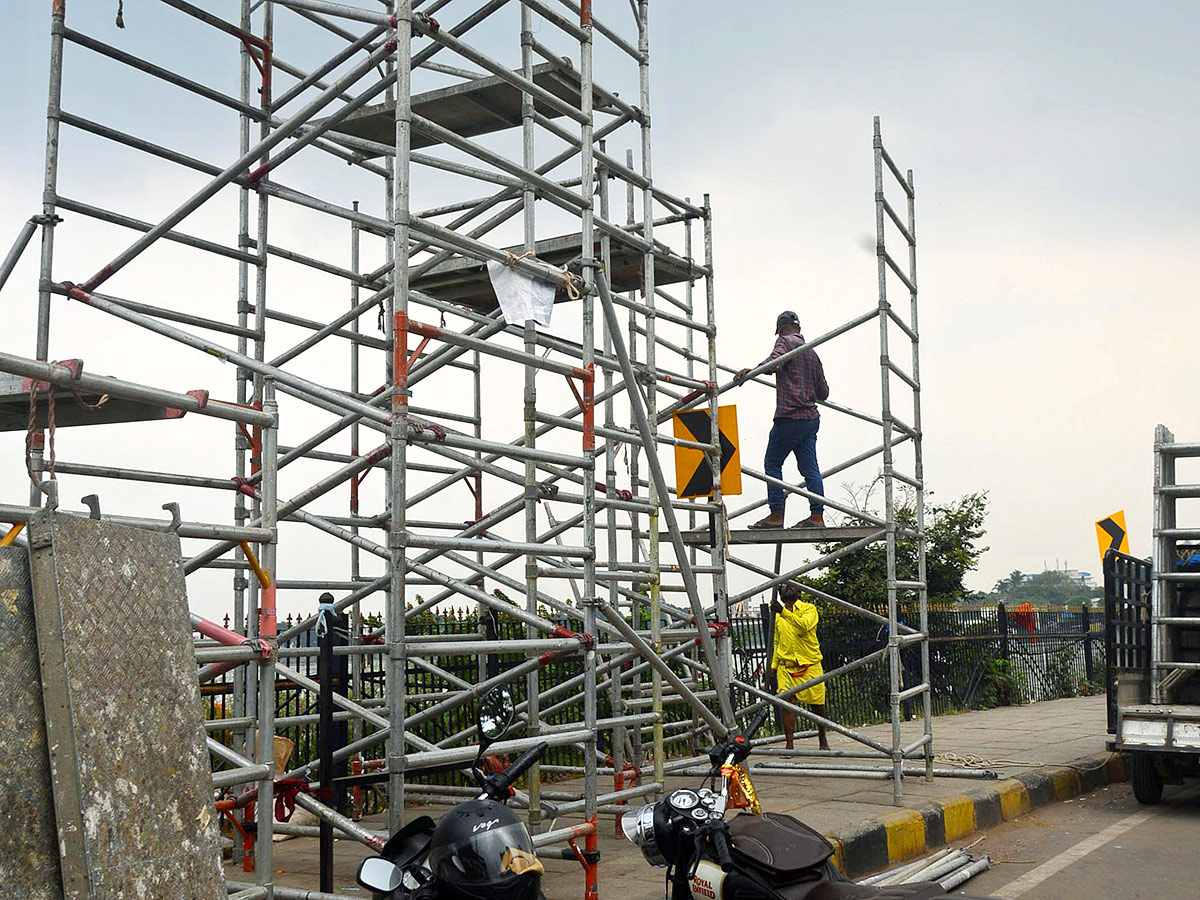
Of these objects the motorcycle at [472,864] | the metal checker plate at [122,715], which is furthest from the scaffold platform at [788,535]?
the metal checker plate at [122,715]

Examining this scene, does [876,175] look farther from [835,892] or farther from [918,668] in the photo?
[918,668]

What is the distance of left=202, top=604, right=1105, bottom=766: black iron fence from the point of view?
28.0 feet

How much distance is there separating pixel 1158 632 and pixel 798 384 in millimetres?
3730

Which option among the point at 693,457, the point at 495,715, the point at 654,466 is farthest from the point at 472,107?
the point at 495,715

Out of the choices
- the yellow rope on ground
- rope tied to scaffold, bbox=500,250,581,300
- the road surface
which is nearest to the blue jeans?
the yellow rope on ground

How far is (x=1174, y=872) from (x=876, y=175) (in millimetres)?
5126

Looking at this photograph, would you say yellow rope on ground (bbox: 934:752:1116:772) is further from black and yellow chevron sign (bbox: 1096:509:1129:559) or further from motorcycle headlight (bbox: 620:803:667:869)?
motorcycle headlight (bbox: 620:803:667:869)

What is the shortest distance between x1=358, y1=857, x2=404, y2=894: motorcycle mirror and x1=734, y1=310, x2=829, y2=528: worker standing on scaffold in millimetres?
6264

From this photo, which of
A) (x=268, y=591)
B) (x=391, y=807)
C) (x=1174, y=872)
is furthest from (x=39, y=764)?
(x=1174, y=872)

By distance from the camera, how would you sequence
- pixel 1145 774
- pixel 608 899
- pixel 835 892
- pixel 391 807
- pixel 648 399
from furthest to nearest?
1. pixel 1145 774
2. pixel 648 399
3. pixel 608 899
4. pixel 391 807
5. pixel 835 892

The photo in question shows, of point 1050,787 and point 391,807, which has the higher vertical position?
point 391,807

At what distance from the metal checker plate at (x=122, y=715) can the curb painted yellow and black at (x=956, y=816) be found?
4597 mm

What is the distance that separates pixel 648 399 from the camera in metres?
7.75

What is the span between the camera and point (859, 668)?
13797 mm
